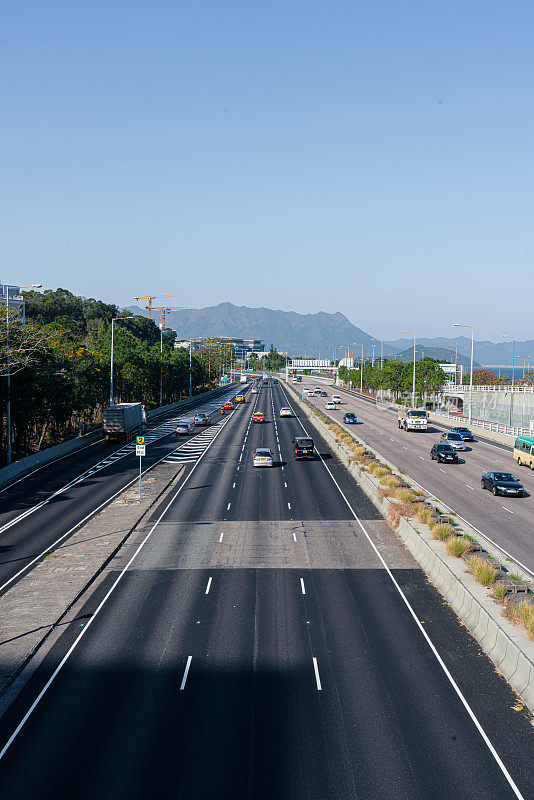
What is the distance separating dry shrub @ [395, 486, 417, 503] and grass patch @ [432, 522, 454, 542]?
572 centimetres

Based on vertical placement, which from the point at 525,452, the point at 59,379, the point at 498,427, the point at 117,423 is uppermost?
the point at 59,379

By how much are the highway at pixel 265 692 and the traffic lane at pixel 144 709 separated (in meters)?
0.04

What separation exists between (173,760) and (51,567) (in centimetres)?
1284

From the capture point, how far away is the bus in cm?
4538

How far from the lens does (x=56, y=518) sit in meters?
30.0

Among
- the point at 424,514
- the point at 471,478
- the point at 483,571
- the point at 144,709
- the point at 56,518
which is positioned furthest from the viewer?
the point at 471,478

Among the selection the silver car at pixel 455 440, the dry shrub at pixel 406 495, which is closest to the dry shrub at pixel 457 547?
the dry shrub at pixel 406 495

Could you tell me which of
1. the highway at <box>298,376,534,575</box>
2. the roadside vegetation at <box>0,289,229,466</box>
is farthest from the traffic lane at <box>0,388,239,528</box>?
the highway at <box>298,376,534,575</box>

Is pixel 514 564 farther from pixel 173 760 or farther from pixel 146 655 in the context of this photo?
pixel 173 760

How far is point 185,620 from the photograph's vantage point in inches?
707

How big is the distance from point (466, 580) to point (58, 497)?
939 inches

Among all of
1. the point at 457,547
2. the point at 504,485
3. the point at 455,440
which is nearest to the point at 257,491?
the point at 504,485

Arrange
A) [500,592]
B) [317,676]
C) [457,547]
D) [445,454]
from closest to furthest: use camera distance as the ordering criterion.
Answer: [317,676] → [500,592] → [457,547] → [445,454]

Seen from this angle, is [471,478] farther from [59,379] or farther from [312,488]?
[59,379]
